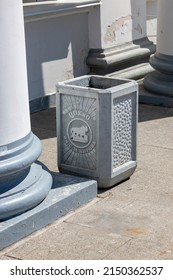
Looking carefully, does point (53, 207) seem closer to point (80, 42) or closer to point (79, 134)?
point (79, 134)

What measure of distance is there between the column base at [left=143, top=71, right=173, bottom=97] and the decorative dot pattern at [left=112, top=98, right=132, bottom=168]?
8.39ft

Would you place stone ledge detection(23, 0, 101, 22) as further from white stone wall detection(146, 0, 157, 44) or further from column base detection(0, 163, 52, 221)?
white stone wall detection(146, 0, 157, 44)

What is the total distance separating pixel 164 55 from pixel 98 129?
3.10 metres

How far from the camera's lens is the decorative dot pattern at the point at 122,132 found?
5312 millimetres

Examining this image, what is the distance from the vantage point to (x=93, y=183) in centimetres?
522

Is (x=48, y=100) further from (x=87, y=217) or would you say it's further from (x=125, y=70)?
(x=87, y=217)

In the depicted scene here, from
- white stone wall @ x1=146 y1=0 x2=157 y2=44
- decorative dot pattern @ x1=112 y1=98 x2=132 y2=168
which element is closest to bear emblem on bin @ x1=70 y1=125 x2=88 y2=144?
decorative dot pattern @ x1=112 y1=98 x2=132 y2=168

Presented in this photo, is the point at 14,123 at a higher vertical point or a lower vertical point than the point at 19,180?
higher

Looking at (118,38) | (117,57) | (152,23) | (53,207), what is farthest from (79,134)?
(152,23)

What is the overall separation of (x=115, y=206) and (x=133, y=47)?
13.6 ft

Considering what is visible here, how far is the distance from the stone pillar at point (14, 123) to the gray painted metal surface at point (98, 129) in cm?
59

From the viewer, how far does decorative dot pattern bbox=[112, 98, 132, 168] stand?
5312 mm

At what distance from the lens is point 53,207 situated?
4.86 metres
